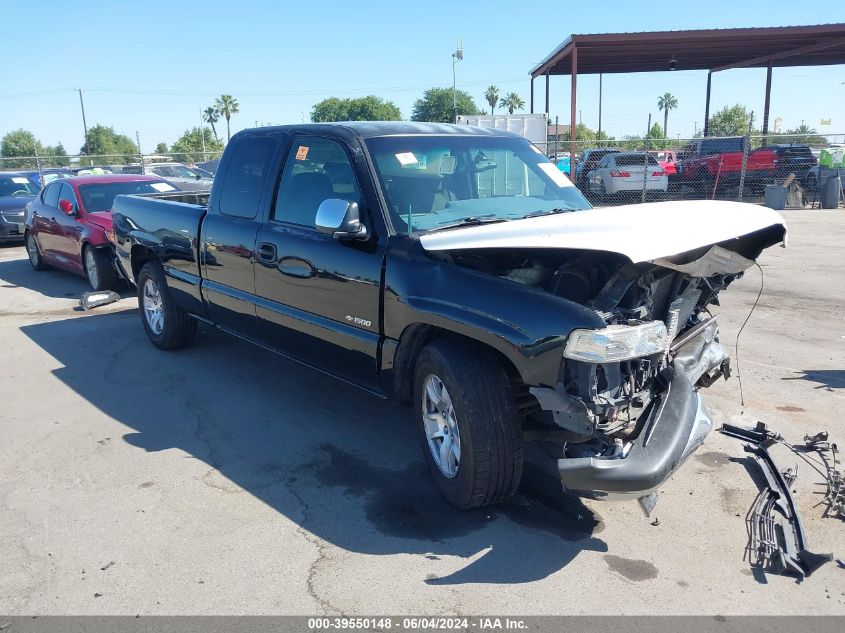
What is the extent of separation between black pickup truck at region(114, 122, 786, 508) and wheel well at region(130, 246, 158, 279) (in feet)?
5.15

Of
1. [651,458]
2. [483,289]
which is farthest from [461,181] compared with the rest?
[651,458]

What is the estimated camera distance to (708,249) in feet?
12.0

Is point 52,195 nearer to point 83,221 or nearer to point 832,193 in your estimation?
point 83,221

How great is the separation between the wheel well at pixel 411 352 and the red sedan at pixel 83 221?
6895 millimetres

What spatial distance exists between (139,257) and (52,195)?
5.08 meters

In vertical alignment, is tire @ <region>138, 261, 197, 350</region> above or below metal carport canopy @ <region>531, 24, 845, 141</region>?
below

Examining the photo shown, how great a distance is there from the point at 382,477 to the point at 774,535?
6.95 ft

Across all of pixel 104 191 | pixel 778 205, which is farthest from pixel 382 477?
pixel 778 205

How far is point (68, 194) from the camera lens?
34.3 feet

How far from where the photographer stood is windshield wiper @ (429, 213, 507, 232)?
4.14 meters

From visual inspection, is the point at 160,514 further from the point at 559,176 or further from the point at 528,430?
the point at 559,176

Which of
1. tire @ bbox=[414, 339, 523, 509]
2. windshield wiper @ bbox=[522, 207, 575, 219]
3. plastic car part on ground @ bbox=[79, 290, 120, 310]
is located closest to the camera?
tire @ bbox=[414, 339, 523, 509]

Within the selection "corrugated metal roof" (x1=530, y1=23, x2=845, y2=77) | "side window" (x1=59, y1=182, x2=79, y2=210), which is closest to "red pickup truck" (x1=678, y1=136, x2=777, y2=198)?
"corrugated metal roof" (x1=530, y1=23, x2=845, y2=77)

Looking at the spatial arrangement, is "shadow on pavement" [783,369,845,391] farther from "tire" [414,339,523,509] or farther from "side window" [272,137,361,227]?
"side window" [272,137,361,227]
